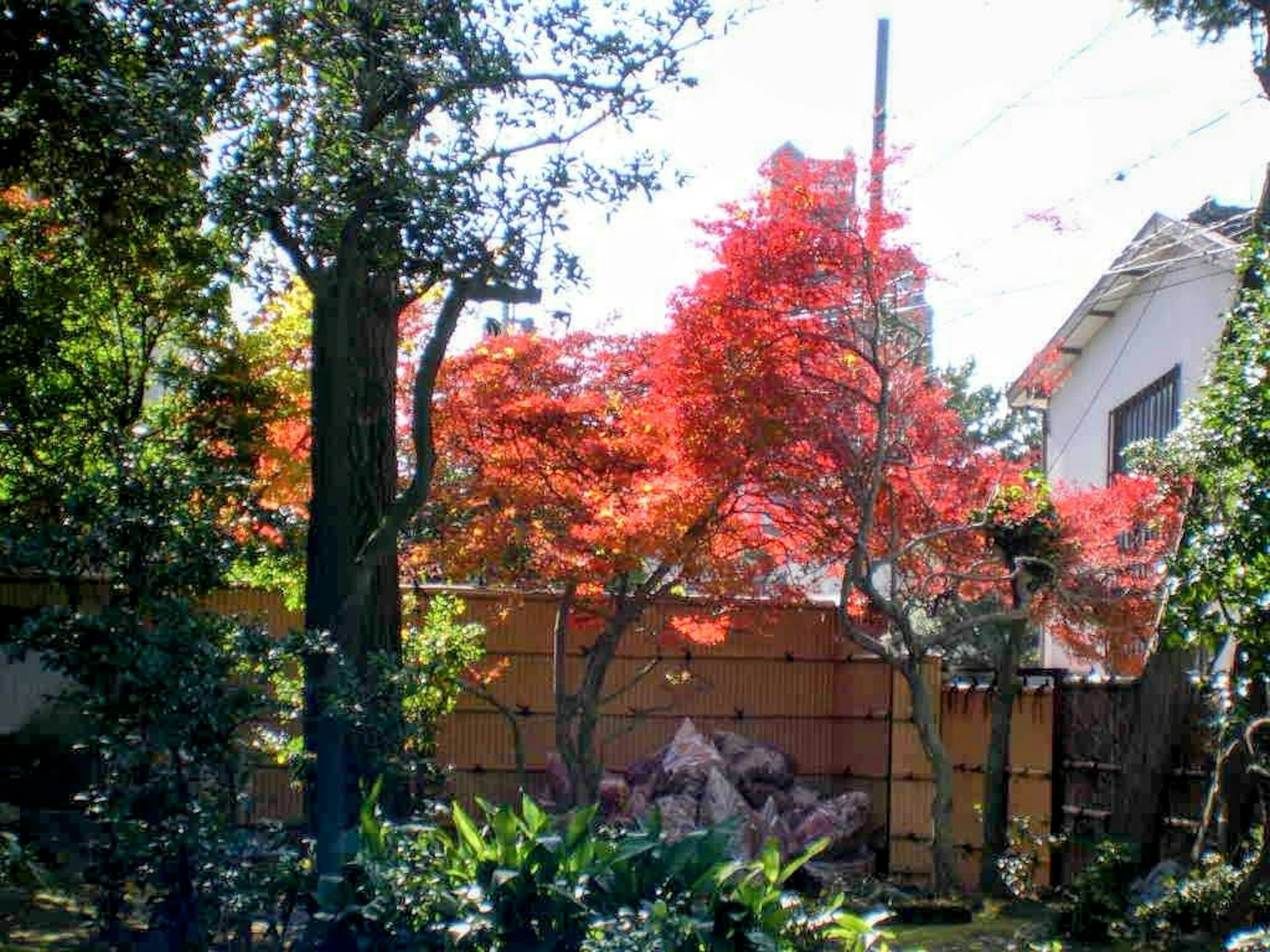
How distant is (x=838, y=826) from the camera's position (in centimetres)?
1509

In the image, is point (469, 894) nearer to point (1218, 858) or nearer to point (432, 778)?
point (432, 778)

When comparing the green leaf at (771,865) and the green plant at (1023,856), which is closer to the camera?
the green leaf at (771,865)

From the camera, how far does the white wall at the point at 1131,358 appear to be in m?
17.0

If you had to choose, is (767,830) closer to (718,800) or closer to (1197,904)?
(718,800)

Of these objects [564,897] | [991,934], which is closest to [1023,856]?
[991,934]

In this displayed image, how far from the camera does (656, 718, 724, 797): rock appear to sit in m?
14.9

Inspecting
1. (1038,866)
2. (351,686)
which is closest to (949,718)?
(1038,866)

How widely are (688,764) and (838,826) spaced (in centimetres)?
167

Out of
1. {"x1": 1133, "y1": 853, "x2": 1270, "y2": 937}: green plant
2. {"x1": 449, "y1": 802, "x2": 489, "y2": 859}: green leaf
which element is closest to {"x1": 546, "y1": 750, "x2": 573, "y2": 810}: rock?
{"x1": 1133, "y1": 853, "x2": 1270, "y2": 937}: green plant

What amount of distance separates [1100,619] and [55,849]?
30.1 feet

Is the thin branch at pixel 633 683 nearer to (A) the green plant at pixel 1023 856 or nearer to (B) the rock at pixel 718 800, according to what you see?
(B) the rock at pixel 718 800

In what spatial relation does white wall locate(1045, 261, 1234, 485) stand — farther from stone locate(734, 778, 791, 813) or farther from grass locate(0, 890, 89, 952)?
grass locate(0, 890, 89, 952)

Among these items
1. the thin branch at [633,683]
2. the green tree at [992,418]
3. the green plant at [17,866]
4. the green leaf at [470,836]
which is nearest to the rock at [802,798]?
the thin branch at [633,683]

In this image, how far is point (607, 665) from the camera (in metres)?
14.1
